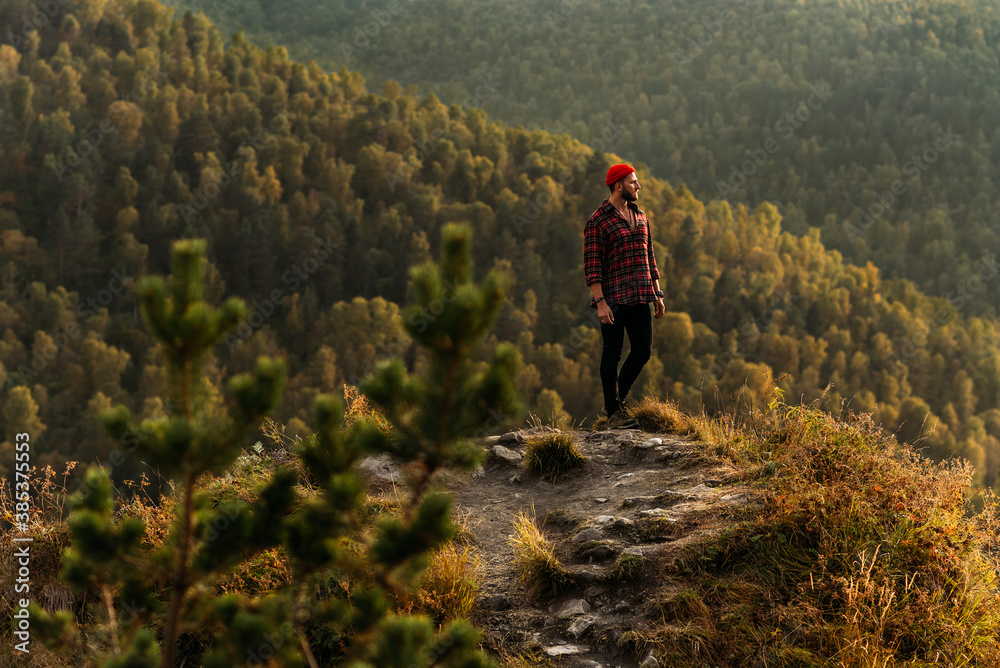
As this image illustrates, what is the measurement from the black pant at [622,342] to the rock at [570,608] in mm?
2279

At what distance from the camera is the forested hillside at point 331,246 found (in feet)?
195

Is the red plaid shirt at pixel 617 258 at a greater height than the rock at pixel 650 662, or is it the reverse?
the red plaid shirt at pixel 617 258

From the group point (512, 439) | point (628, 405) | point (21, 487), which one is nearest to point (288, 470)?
point (21, 487)

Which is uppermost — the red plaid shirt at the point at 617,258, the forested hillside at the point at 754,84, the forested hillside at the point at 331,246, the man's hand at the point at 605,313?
the forested hillside at the point at 754,84

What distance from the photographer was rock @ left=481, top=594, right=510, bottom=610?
4125 mm

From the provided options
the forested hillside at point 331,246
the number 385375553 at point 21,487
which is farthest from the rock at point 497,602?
the forested hillside at point 331,246

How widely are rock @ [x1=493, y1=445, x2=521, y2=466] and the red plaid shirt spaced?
141 centimetres

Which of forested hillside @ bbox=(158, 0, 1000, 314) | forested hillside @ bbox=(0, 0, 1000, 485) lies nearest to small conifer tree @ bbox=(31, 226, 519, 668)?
forested hillside @ bbox=(0, 0, 1000, 485)

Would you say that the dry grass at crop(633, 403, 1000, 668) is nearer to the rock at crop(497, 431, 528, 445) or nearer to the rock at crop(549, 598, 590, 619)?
the rock at crop(549, 598, 590, 619)

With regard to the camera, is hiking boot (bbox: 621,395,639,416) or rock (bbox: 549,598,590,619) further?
hiking boot (bbox: 621,395,639,416)

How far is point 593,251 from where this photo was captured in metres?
5.96

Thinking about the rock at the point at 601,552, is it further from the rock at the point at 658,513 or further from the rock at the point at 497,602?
the rock at the point at 497,602

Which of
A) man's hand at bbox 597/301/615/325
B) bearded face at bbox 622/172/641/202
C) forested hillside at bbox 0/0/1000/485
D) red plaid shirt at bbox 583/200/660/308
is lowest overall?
forested hillside at bbox 0/0/1000/485

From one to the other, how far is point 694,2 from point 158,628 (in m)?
193
